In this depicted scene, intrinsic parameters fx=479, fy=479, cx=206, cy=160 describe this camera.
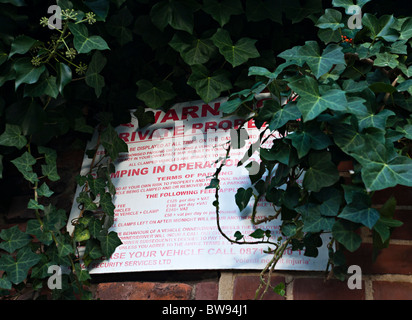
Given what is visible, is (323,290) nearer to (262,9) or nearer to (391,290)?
(391,290)

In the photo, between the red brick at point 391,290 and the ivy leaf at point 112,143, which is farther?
the ivy leaf at point 112,143

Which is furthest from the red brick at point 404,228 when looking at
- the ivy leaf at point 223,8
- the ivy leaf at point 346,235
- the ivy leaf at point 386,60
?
the ivy leaf at point 223,8

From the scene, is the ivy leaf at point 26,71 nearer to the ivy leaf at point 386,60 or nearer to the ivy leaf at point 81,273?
the ivy leaf at point 81,273

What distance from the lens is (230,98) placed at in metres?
1.20

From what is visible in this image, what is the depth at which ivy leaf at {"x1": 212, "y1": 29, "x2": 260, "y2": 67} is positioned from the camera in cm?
129

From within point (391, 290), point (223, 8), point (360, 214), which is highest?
point (223, 8)

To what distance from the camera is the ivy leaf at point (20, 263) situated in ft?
4.04

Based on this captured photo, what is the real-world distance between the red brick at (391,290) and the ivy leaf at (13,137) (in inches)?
39.4

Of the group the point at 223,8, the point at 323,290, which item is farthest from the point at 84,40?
the point at 323,290

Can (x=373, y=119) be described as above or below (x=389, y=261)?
above

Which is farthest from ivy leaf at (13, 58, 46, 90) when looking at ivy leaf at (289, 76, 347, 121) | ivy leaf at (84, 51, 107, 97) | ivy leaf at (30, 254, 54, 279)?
ivy leaf at (289, 76, 347, 121)

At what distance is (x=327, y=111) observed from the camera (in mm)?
1026

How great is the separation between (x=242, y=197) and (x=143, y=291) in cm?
36
